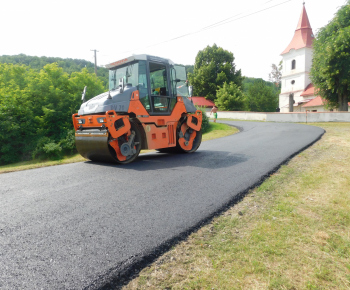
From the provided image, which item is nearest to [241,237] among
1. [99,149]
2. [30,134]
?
[99,149]

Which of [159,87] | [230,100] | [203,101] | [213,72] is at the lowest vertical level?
[159,87]

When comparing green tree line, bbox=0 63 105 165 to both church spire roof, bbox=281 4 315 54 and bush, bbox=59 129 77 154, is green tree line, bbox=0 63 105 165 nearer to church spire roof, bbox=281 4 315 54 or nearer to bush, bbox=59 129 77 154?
bush, bbox=59 129 77 154

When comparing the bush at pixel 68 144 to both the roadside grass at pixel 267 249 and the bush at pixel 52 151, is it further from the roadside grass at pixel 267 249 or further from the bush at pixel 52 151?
the roadside grass at pixel 267 249

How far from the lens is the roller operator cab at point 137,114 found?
645cm

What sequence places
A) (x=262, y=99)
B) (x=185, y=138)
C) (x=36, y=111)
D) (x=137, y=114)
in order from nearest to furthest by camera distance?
(x=137, y=114), (x=185, y=138), (x=36, y=111), (x=262, y=99)

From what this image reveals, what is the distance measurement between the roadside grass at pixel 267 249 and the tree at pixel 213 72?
4488cm

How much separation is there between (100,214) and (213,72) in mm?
47754

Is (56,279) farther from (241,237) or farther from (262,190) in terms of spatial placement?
(262,190)

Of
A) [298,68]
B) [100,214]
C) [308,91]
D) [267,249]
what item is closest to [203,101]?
[308,91]

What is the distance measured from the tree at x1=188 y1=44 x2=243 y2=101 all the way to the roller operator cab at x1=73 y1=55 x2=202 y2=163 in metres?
40.5

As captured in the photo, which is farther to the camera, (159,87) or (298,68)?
(298,68)

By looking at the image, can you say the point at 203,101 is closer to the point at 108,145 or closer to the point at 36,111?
the point at 36,111

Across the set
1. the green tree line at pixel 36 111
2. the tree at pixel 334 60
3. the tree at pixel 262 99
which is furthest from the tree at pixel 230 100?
the green tree line at pixel 36 111

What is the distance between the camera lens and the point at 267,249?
2.67 m
